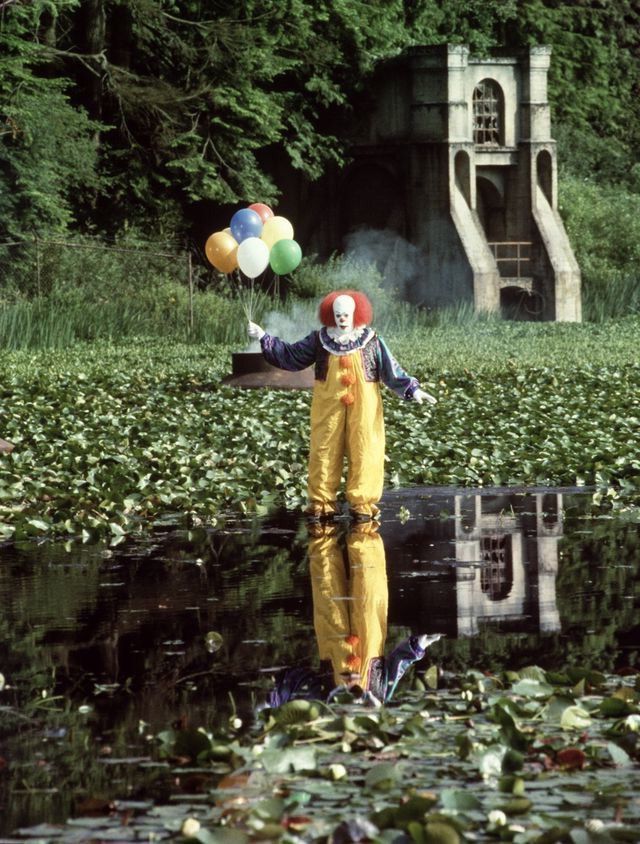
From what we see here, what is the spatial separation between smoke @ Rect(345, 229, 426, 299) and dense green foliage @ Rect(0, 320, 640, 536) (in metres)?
18.3

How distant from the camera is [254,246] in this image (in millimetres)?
18375

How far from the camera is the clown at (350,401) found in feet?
39.0

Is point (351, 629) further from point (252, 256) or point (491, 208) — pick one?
point (491, 208)

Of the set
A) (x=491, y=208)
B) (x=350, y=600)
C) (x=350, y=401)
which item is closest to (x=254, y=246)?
(x=350, y=401)

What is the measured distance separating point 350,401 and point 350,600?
313 centimetres

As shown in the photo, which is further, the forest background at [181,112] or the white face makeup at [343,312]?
the forest background at [181,112]

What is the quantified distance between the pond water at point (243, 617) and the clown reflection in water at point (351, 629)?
22 millimetres

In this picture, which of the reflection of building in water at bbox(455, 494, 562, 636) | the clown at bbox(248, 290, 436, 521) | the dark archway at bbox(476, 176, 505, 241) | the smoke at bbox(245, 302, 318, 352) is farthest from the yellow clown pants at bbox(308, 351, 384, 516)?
the dark archway at bbox(476, 176, 505, 241)

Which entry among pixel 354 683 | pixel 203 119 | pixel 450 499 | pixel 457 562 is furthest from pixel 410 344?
pixel 354 683

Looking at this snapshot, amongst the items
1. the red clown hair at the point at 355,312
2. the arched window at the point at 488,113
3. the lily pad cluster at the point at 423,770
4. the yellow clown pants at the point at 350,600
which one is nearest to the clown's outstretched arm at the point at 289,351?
the red clown hair at the point at 355,312

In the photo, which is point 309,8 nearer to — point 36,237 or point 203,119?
point 203,119

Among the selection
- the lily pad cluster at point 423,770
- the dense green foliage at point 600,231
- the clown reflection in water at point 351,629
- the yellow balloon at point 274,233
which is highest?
the dense green foliage at point 600,231

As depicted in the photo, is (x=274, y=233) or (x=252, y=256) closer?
(x=252, y=256)

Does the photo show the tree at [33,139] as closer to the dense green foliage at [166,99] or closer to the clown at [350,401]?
the dense green foliage at [166,99]
